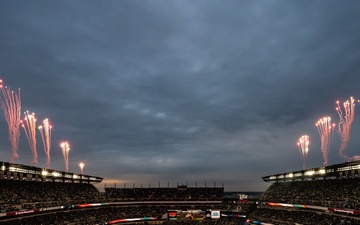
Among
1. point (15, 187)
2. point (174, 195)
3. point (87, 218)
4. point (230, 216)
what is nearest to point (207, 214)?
point (230, 216)

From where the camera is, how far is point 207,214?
107 metres

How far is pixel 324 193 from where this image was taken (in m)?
75.8

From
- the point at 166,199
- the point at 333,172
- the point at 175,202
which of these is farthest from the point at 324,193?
the point at 166,199

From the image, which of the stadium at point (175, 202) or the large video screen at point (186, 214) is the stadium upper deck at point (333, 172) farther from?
the large video screen at point (186, 214)

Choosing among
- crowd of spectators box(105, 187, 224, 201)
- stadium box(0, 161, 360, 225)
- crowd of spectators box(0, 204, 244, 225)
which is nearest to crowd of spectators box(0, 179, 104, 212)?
stadium box(0, 161, 360, 225)

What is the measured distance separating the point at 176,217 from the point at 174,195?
68.9 ft

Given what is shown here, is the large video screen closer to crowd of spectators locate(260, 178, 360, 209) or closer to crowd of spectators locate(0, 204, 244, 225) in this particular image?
crowd of spectators locate(0, 204, 244, 225)

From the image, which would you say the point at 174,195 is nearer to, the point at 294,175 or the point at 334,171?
the point at 294,175

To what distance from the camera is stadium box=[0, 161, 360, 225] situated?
6556cm

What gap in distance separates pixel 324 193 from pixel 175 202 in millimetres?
57987

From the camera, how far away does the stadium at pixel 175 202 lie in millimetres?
65562

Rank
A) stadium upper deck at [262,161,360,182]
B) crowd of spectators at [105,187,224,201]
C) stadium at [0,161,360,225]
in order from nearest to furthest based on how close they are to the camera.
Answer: stadium at [0,161,360,225], stadium upper deck at [262,161,360,182], crowd of spectators at [105,187,224,201]

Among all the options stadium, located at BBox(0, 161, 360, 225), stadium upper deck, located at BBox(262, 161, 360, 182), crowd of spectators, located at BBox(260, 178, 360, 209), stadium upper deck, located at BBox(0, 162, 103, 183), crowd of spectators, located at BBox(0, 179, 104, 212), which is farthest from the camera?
stadium upper deck, located at BBox(262, 161, 360, 182)

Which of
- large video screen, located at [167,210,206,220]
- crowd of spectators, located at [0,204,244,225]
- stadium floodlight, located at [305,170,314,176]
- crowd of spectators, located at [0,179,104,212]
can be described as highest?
stadium floodlight, located at [305,170,314,176]
